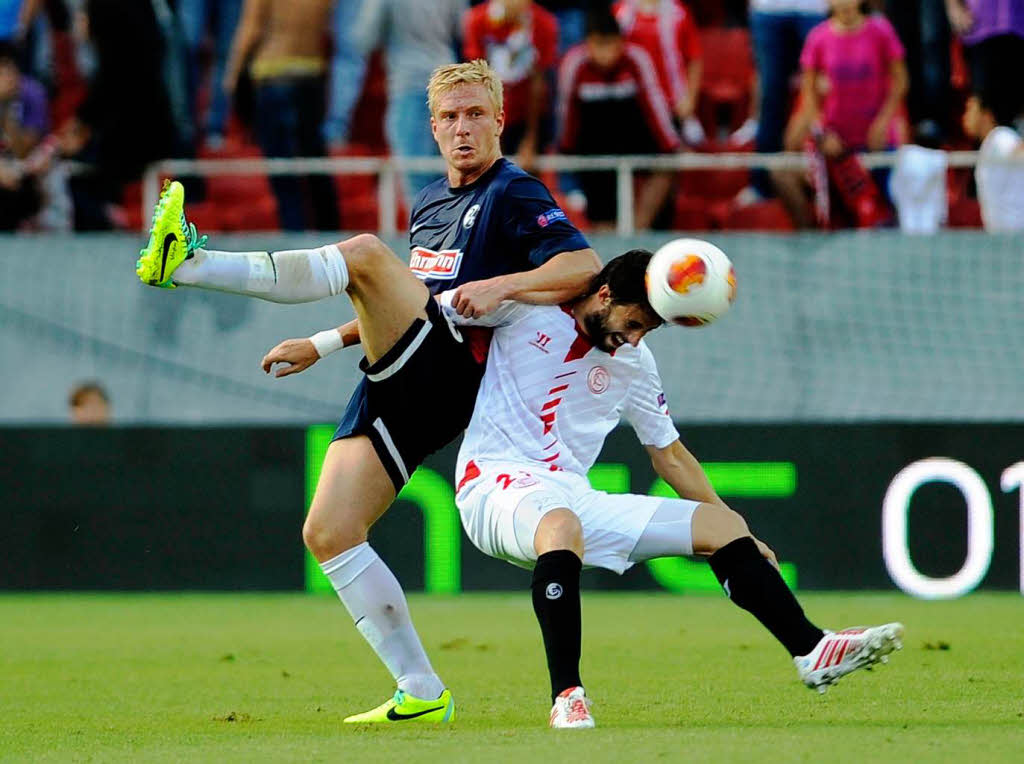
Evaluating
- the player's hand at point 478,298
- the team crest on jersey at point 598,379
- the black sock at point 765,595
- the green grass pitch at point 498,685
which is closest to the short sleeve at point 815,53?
the green grass pitch at point 498,685

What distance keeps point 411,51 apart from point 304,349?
702cm

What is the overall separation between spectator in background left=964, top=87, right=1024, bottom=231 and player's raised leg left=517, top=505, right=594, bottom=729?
7554 millimetres

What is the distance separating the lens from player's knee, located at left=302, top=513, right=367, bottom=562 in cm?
662

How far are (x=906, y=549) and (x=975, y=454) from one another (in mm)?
761

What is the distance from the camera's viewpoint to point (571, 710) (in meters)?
6.05

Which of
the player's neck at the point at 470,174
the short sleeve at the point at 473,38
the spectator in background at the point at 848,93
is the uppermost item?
the short sleeve at the point at 473,38

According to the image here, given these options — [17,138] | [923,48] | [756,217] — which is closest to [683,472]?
[756,217]

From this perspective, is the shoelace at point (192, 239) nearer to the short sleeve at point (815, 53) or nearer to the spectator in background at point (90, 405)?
the short sleeve at point (815, 53)

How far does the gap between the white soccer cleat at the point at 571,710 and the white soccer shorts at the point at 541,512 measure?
0.48m

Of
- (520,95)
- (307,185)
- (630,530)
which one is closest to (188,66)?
(307,185)

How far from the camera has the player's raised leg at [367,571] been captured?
261 inches

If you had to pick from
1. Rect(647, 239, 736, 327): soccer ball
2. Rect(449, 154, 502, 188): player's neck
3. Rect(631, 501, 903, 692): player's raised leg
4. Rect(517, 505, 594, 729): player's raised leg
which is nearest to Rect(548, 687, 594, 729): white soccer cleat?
Rect(517, 505, 594, 729): player's raised leg

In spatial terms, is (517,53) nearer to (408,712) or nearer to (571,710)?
(408,712)

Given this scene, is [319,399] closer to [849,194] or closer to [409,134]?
[409,134]
